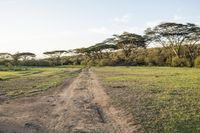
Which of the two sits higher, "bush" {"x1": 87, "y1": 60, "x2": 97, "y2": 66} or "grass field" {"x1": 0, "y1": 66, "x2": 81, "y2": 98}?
"grass field" {"x1": 0, "y1": 66, "x2": 81, "y2": 98}

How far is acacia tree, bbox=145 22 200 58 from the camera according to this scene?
7162cm

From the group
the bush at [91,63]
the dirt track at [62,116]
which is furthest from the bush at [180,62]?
the dirt track at [62,116]

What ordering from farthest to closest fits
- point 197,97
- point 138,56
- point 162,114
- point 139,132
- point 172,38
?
point 138,56, point 172,38, point 197,97, point 162,114, point 139,132

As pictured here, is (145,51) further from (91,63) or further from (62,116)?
(62,116)

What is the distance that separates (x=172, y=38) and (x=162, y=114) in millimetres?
64225

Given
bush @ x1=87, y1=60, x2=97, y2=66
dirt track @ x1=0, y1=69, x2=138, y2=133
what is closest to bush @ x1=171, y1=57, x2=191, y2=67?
bush @ x1=87, y1=60, x2=97, y2=66

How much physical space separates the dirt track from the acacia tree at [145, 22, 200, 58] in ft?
186

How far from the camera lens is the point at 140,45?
9056cm

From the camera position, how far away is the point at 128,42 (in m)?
91.8

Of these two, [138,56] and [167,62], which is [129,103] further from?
[138,56]

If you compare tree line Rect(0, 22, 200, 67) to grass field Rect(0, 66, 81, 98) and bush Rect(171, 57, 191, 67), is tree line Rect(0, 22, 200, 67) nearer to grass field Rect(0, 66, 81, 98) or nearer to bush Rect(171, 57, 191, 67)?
bush Rect(171, 57, 191, 67)

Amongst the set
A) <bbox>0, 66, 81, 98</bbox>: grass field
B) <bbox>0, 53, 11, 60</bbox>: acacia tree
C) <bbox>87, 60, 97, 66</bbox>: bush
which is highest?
<bbox>0, 53, 11, 60</bbox>: acacia tree

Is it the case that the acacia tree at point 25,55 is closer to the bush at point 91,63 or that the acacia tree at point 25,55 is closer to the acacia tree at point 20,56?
the acacia tree at point 20,56

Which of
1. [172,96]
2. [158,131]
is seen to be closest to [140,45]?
[172,96]
